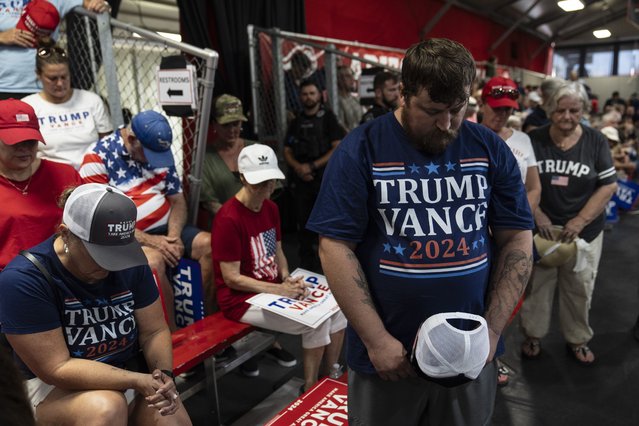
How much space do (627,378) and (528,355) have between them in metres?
0.55

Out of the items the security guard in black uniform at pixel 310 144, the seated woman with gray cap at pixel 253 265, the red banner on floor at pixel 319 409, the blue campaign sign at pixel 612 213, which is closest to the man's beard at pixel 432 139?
the red banner on floor at pixel 319 409

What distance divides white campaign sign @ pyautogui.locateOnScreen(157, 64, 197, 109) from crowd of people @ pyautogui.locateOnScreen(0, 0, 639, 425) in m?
0.20

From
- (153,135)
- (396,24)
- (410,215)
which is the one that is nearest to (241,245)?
(153,135)

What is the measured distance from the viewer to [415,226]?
130cm

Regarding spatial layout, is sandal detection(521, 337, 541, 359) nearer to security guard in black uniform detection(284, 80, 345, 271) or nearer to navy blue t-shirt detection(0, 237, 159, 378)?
security guard in black uniform detection(284, 80, 345, 271)

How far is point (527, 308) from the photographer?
325cm

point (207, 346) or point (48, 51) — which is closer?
point (207, 346)

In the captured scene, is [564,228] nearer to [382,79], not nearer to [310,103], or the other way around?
[382,79]

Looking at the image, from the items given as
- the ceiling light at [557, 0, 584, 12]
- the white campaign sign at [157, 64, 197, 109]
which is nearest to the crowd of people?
the white campaign sign at [157, 64, 197, 109]

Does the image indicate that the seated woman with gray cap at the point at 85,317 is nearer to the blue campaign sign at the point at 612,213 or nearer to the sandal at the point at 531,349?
the sandal at the point at 531,349

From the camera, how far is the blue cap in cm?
270

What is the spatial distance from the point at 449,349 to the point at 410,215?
1.14 feet

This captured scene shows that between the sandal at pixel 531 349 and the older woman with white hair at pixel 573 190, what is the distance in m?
0.25

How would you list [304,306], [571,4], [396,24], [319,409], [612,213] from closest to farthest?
[319,409] < [304,306] < [612,213] < [396,24] < [571,4]
